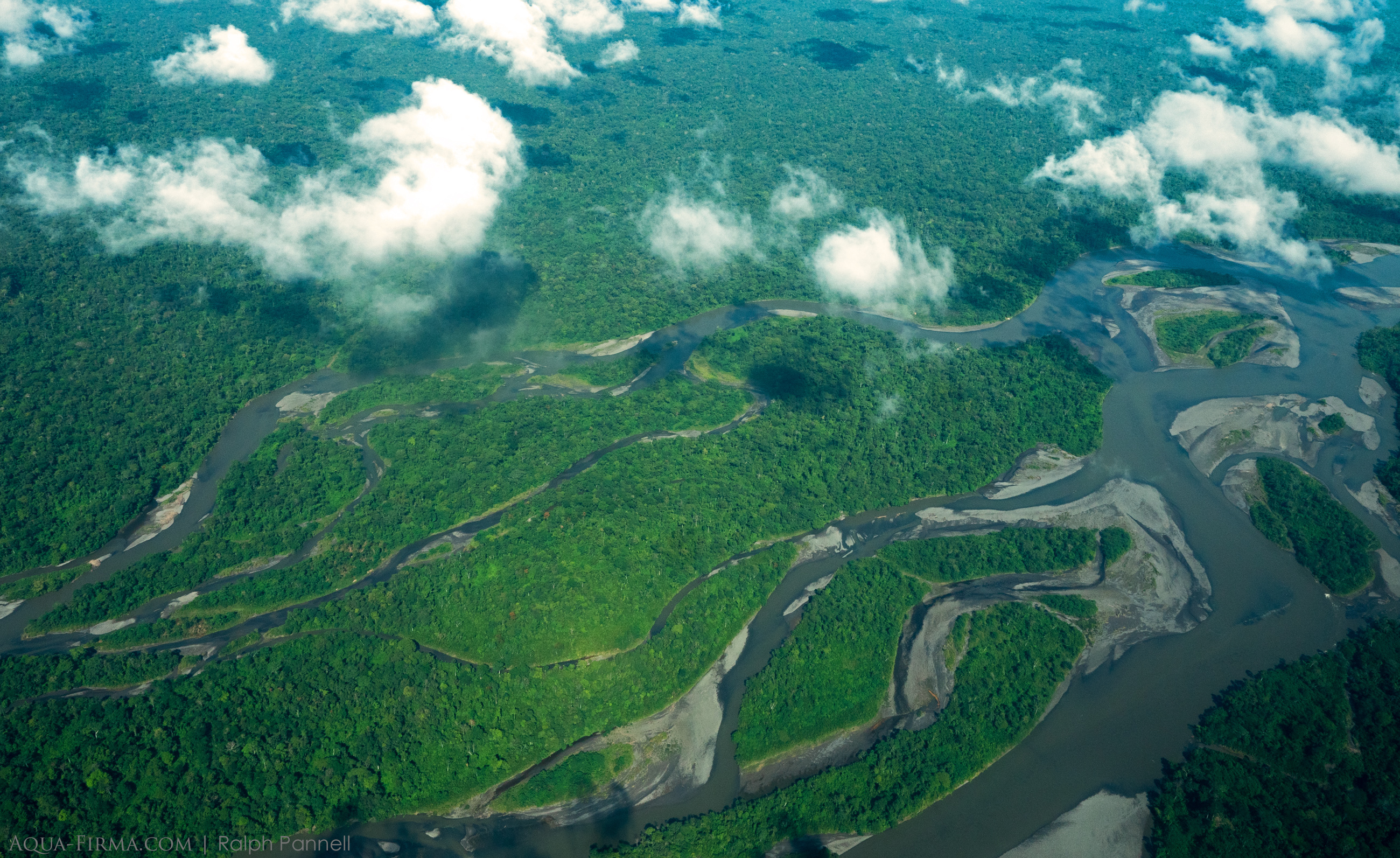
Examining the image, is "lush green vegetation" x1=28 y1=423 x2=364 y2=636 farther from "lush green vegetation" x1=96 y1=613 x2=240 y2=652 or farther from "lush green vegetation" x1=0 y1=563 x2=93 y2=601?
"lush green vegetation" x1=0 y1=563 x2=93 y2=601

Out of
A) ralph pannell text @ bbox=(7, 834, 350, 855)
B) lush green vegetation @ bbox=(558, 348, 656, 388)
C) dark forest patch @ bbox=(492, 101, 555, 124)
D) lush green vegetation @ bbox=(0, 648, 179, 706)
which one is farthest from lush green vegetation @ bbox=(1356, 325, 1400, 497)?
dark forest patch @ bbox=(492, 101, 555, 124)

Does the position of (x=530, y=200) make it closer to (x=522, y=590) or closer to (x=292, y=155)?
(x=292, y=155)

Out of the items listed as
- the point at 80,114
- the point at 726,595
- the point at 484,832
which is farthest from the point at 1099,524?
the point at 80,114

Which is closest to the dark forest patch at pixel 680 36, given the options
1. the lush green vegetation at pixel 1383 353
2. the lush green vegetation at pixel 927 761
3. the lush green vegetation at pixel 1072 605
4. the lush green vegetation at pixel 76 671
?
the lush green vegetation at pixel 1383 353

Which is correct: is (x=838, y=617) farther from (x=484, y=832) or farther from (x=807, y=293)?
(x=807, y=293)

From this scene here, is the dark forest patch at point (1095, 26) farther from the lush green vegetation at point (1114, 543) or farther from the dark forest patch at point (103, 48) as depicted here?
the dark forest patch at point (103, 48)

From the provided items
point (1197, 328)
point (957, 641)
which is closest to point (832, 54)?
point (1197, 328)
